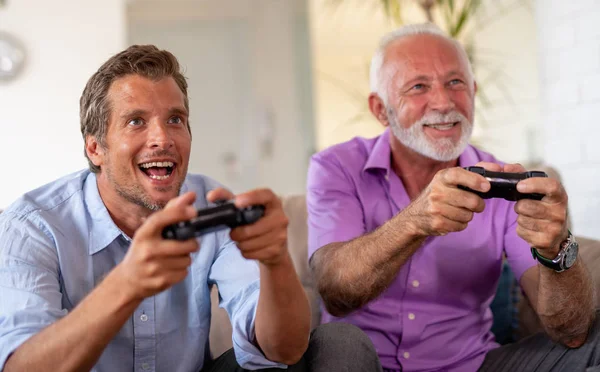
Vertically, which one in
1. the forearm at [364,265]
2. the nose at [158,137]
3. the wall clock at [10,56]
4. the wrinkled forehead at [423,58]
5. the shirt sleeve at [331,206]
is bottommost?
the forearm at [364,265]

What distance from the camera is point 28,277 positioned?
47.6 inches

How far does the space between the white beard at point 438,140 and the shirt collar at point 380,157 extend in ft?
0.19

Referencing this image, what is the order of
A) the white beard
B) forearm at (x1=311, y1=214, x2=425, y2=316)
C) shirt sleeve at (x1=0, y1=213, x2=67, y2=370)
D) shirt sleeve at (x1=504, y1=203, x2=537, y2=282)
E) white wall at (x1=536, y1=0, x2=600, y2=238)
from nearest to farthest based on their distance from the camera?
shirt sleeve at (x1=0, y1=213, x2=67, y2=370) → forearm at (x1=311, y1=214, x2=425, y2=316) → shirt sleeve at (x1=504, y1=203, x2=537, y2=282) → the white beard → white wall at (x1=536, y1=0, x2=600, y2=238)

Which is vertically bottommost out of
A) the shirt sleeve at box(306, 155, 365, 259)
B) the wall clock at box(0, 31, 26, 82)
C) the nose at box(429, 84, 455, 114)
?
the shirt sleeve at box(306, 155, 365, 259)

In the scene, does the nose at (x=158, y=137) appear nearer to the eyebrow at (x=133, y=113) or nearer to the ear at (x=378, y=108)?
the eyebrow at (x=133, y=113)

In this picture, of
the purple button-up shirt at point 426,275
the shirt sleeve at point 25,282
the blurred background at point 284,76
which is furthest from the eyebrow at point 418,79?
the shirt sleeve at point 25,282

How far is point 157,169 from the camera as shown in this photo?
1.41 meters

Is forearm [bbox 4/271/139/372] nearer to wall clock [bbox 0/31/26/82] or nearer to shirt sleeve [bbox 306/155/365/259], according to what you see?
shirt sleeve [bbox 306/155/365/259]

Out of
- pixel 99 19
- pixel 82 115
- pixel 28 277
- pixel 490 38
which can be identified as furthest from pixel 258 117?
pixel 28 277

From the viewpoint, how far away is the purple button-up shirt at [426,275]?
1.71m

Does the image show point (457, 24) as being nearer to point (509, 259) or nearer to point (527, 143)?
point (527, 143)

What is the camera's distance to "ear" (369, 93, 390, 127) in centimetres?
196

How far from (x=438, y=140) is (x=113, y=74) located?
83 cm

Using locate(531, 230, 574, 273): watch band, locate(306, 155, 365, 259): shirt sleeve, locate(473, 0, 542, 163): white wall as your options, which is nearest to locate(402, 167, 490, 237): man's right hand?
locate(531, 230, 574, 273): watch band
